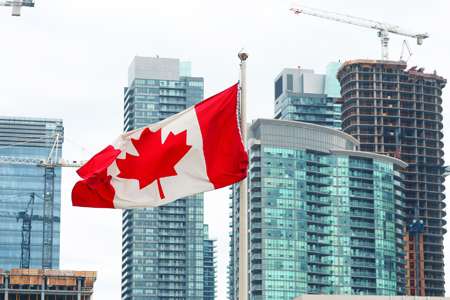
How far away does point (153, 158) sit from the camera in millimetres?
27922

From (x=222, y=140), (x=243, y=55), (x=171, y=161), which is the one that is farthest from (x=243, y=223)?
(x=243, y=55)

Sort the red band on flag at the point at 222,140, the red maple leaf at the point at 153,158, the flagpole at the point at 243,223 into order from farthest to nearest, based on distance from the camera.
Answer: the red maple leaf at the point at 153,158 < the red band on flag at the point at 222,140 < the flagpole at the point at 243,223

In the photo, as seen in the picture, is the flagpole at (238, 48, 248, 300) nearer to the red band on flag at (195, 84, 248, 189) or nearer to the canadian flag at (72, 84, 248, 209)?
the red band on flag at (195, 84, 248, 189)

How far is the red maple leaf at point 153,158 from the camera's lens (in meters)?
27.8

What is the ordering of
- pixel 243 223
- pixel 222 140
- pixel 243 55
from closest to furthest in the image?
pixel 243 223 → pixel 243 55 → pixel 222 140

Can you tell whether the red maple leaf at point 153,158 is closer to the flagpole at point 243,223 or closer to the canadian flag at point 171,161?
the canadian flag at point 171,161

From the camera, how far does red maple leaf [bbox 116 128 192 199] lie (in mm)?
27766

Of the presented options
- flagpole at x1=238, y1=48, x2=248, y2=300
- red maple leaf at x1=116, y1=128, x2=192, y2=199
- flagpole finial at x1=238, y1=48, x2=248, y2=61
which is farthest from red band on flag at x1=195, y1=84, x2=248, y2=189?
flagpole finial at x1=238, y1=48, x2=248, y2=61

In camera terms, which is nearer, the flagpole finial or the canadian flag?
the flagpole finial

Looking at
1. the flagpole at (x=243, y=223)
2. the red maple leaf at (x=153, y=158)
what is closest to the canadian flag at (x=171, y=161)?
the red maple leaf at (x=153, y=158)

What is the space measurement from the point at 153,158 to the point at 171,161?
0.53m

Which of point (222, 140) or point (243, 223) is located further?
point (222, 140)

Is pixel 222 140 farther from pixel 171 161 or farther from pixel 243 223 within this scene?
pixel 243 223

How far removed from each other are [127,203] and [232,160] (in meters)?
3.13
